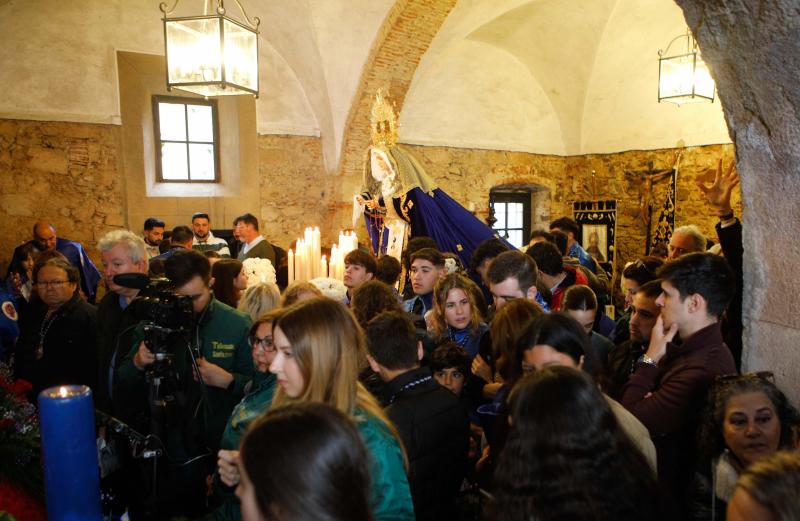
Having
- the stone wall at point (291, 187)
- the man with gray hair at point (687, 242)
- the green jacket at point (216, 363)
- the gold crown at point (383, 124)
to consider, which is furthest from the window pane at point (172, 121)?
the man with gray hair at point (687, 242)

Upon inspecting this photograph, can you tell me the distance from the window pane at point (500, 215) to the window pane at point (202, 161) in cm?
527

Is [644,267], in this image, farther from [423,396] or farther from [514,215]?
[514,215]

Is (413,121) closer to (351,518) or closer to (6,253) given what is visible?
(6,253)

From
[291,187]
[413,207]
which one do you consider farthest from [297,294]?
[291,187]

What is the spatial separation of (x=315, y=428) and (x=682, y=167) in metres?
9.47

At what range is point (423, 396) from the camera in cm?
203

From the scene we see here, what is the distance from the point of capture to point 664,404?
6.23ft

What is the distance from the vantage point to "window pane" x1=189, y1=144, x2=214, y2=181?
812 cm

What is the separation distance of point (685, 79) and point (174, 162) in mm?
6964

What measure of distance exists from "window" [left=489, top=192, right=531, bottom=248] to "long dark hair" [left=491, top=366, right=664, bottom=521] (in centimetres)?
933

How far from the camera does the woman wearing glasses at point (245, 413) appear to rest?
1.63 meters

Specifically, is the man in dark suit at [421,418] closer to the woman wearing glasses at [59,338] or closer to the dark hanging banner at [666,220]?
the woman wearing glasses at [59,338]

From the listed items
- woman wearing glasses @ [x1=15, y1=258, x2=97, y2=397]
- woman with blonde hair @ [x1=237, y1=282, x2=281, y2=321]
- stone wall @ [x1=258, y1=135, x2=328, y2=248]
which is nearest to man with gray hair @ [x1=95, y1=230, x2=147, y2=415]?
woman wearing glasses @ [x1=15, y1=258, x2=97, y2=397]

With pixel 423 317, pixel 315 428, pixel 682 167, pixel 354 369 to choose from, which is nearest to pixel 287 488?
pixel 315 428
